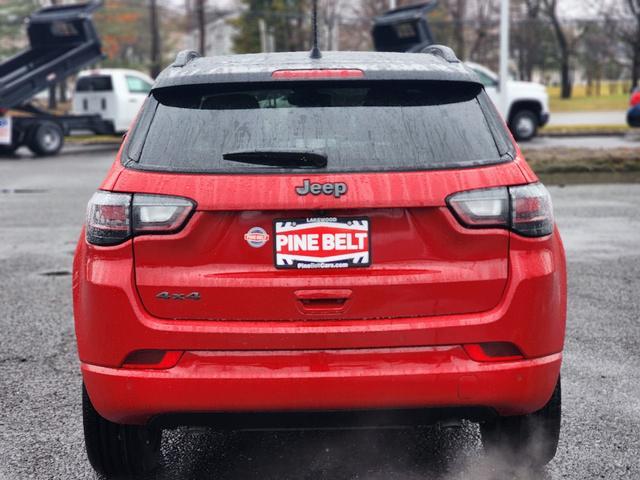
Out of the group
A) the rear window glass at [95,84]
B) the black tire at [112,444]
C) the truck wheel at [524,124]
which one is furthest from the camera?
the rear window glass at [95,84]

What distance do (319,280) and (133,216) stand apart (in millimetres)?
643

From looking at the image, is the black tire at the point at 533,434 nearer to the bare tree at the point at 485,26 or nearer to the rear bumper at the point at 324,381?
the rear bumper at the point at 324,381

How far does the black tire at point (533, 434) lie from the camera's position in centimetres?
343

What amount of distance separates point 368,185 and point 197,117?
0.66 metres

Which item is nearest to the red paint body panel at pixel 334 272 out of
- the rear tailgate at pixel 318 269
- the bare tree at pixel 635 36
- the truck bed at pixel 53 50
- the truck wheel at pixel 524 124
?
the rear tailgate at pixel 318 269

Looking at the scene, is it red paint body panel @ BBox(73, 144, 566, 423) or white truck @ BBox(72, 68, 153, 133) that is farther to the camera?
white truck @ BBox(72, 68, 153, 133)

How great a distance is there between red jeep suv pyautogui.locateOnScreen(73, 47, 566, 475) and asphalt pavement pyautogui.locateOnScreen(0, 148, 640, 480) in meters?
0.65

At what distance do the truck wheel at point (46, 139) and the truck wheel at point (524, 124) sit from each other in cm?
1171

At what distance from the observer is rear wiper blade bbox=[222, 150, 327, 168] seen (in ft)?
9.74

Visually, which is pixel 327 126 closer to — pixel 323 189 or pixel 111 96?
pixel 323 189

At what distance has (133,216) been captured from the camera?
300cm

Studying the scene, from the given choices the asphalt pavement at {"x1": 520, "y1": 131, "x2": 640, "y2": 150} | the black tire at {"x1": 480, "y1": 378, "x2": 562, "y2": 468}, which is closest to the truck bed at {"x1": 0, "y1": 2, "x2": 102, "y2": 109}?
the asphalt pavement at {"x1": 520, "y1": 131, "x2": 640, "y2": 150}

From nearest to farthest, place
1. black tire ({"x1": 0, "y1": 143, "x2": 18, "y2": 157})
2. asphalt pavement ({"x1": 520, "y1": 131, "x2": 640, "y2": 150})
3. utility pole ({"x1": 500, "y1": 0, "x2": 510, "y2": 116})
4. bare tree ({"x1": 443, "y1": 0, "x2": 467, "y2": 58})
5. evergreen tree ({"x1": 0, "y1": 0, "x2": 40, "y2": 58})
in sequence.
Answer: utility pole ({"x1": 500, "y1": 0, "x2": 510, "y2": 116})
asphalt pavement ({"x1": 520, "y1": 131, "x2": 640, "y2": 150})
black tire ({"x1": 0, "y1": 143, "x2": 18, "y2": 157})
bare tree ({"x1": 443, "y1": 0, "x2": 467, "y2": 58})
evergreen tree ({"x1": 0, "y1": 0, "x2": 40, "y2": 58})

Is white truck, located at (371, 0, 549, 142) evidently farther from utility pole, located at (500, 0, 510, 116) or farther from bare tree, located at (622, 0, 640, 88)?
bare tree, located at (622, 0, 640, 88)
